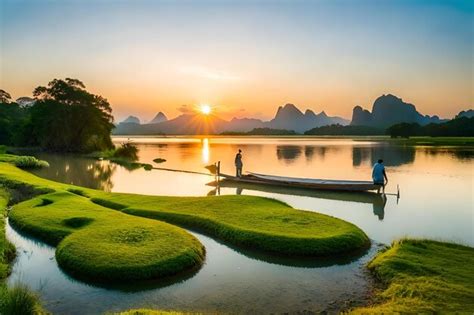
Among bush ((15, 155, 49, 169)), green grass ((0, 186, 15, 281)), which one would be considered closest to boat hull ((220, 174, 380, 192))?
green grass ((0, 186, 15, 281))

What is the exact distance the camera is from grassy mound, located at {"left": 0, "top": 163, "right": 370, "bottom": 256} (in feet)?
51.6

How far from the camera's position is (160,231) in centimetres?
1664

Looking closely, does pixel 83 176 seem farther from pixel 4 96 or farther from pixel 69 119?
pixel 4 96

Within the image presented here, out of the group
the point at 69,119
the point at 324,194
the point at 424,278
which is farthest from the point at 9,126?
the point at 424,278

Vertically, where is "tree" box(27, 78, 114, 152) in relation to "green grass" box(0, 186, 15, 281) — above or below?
above

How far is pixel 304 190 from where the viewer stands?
32.4 m

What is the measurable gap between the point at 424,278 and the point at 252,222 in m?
8.82

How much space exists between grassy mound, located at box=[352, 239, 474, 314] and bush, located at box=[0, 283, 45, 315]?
340 inches

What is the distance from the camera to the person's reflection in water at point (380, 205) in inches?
920

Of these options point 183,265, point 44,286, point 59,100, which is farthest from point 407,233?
point 59,100

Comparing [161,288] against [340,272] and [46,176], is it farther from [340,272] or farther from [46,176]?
[46,176]

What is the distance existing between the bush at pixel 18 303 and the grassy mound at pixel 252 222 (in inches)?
312

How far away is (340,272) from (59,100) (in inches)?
3311

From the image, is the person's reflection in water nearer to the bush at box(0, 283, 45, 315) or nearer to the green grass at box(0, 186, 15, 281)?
the bush at box(0, 283, 45, 315)
